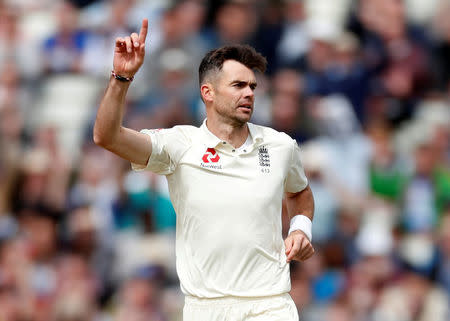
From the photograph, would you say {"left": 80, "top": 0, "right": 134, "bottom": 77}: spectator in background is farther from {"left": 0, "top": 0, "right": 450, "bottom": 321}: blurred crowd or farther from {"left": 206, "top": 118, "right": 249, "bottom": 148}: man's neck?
{"left": 206, "top": 118, "right": 249, "bottom": 148}: man's neck

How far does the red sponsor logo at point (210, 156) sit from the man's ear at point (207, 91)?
0.36m

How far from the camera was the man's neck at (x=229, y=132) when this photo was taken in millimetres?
5091

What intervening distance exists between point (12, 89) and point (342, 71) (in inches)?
163

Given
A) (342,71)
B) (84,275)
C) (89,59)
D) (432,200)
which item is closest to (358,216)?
(432,200)

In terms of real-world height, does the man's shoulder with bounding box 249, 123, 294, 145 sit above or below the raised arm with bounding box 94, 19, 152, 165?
below

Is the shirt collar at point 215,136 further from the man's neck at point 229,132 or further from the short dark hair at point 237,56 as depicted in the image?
the short dark hair at point 237,56

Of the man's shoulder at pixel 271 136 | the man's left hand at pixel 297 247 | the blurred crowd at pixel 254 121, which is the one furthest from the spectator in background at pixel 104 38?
the man's left hand at pixel 297 247

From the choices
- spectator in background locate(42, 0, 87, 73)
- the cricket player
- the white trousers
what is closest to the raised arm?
the cricket player

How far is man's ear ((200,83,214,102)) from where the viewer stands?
517cm

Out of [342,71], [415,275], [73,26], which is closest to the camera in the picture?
[415,275]

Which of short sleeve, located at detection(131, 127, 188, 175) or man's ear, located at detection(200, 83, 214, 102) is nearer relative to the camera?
short sleeve, located at detection(131, 127, 188, 175)

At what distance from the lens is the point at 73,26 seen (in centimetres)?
1128

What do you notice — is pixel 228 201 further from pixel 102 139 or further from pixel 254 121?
pixel 254 121

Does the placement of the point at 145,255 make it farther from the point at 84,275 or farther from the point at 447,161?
the point at 447,161
